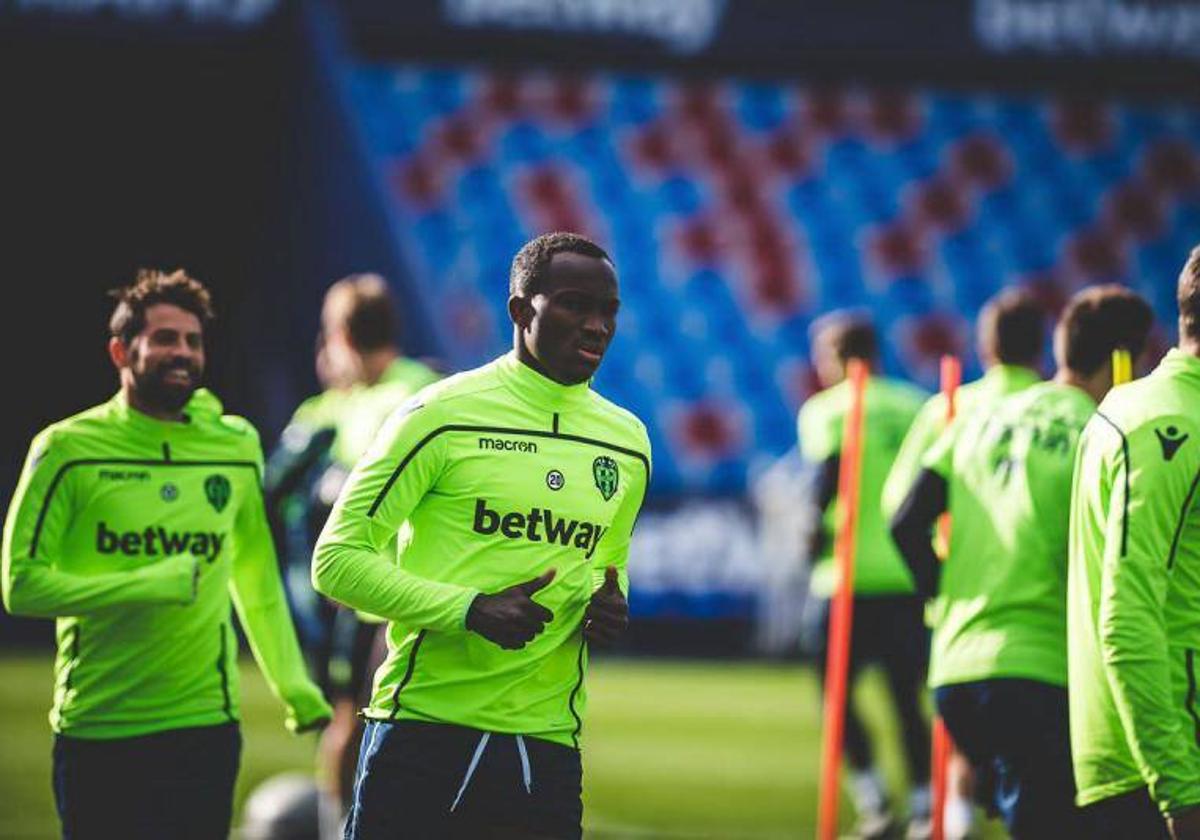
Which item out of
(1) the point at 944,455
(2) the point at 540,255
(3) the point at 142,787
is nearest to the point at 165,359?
(3) the point at 142,787

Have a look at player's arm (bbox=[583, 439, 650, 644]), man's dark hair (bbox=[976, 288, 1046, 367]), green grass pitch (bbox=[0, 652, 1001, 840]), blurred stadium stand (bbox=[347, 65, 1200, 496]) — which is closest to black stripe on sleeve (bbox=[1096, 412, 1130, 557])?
player's arm (bbox=[583, 439, 650, 644])

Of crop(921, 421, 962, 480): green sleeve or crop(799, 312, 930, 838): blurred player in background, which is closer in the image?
crop(921, 421, 962, 480): green sleeve

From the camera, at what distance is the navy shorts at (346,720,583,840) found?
151 inches

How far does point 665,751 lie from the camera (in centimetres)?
1094

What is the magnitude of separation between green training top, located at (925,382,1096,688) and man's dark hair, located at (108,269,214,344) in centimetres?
223

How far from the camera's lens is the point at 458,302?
19.0 metres

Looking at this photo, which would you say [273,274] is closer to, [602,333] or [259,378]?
[259,378]

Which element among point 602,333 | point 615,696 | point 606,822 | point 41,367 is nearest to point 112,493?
point 602,333

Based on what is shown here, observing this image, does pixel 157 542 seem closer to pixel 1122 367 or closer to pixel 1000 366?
pixel 1122 367

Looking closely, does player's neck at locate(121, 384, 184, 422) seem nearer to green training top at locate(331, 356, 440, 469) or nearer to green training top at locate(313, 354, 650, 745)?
green training top at locate(313, 354, 650, 745)

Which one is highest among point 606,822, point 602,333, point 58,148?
point 58,148

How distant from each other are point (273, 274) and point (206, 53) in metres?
2.37

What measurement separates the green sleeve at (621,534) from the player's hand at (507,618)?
0.42 meters

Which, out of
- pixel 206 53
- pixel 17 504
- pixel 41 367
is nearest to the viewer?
pixel 17 504
